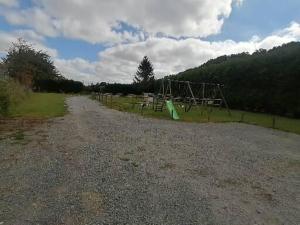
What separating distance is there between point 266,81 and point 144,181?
16773 millimetres

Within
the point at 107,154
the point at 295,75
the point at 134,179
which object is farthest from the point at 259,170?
the point at 295,75

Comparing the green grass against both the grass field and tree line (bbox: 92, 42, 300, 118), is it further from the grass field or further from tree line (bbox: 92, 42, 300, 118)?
tree line (bbox: 92, 42, 300, 118)

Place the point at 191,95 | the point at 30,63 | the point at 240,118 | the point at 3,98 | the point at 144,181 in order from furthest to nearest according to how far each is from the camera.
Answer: the point at 30,63
the point at 191,95
the point at 240,118
the point at 3,98
the point at 144,181

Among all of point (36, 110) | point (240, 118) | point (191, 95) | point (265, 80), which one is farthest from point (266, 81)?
point (36, 110)

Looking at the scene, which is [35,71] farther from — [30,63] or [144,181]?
[144,181]

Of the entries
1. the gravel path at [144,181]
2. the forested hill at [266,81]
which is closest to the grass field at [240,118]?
the forested hill at [266,81]

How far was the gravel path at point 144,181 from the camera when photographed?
3854 mm

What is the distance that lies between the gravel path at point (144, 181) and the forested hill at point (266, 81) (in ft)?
32.2

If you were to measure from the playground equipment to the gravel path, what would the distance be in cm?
952

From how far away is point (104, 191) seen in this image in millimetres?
4578

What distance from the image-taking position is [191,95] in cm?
1848

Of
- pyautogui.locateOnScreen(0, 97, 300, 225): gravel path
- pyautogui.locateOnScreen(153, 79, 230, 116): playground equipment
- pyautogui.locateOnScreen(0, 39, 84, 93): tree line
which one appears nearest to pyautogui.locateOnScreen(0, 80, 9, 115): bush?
pyautogui.locateOnScreen(0, 97, 300, 225): gravel path

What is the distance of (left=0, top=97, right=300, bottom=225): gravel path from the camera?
12.6ft

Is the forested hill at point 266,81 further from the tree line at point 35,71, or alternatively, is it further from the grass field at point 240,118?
the tree line at point 35,71
